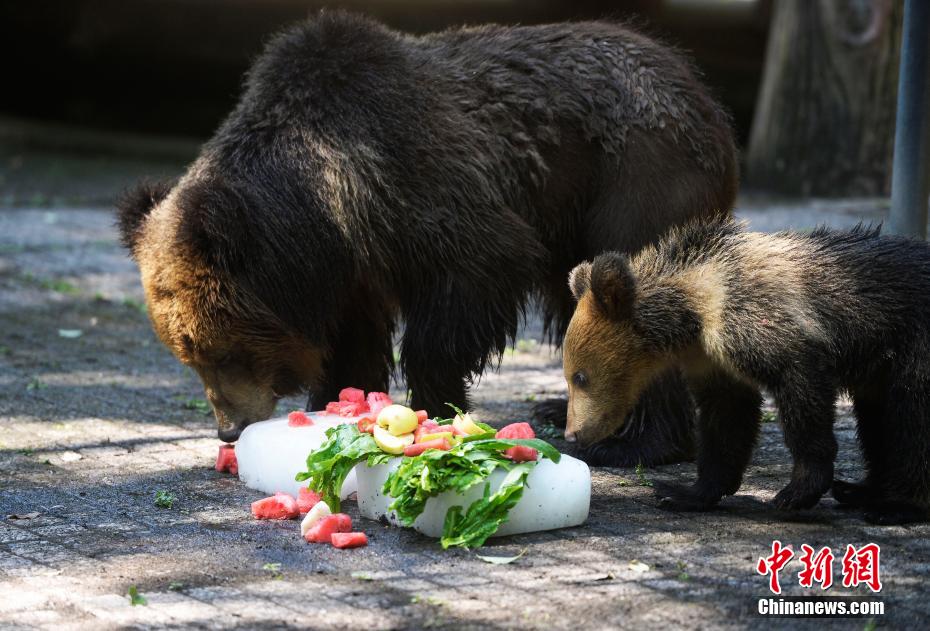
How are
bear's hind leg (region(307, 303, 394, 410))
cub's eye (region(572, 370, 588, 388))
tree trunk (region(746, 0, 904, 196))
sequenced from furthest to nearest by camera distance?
tree trunk (region(746, 0, 904, 196))
bear's hind leg (region(307, 303, 394, 410))
cub's eye (region(572, 370, 588, 388))

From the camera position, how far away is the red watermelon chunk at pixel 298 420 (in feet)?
19.9

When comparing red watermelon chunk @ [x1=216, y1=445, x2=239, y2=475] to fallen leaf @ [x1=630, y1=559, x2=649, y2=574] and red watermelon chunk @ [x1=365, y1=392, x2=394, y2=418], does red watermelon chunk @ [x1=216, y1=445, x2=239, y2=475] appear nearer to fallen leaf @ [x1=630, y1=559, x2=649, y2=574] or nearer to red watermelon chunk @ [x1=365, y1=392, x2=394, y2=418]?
red watermelon chunk @ [x1=365, y1=392, x2=394, y2=418]

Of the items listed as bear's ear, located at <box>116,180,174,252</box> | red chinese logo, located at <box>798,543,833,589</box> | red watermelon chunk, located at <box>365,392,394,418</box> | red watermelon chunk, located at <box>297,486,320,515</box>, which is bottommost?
red watermelon chunk, located at <box>297,486,320,515</box>

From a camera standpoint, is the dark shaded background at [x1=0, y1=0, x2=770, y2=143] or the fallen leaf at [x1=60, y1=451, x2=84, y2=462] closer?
the fallen leaf at [x1=60, y1=451, x2=84, y2=462]

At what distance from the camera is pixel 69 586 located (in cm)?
477

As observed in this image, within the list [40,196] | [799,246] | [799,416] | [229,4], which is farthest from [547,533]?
[229,4]

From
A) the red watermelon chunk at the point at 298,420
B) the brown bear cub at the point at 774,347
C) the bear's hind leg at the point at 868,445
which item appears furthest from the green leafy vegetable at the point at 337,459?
the bear's hind leg at the point at 868,445

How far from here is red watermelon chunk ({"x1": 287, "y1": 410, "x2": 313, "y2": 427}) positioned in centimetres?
605

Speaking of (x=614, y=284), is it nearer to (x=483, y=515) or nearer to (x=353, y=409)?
(x=483, y=515)

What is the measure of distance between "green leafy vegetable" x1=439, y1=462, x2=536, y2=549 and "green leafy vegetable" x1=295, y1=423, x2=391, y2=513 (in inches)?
18.3

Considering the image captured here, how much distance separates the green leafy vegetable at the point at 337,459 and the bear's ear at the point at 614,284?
3.73 feet

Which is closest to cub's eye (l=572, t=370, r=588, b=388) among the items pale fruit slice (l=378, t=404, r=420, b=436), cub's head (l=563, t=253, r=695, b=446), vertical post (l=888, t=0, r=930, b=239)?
cub's head (l=563, t=253, r=695, b=446)

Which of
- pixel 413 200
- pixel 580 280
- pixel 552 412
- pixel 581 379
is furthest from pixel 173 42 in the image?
pixel 581 379

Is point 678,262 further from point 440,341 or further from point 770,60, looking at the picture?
point 770,60
